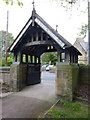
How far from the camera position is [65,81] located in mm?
5809

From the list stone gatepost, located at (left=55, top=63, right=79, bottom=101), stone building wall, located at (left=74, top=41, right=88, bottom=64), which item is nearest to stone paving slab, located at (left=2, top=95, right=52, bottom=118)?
stone gatepost, located at (left=55, top=63, right=79, bottom=101)

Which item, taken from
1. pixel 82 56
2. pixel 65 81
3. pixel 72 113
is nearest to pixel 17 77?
pixel 65 81

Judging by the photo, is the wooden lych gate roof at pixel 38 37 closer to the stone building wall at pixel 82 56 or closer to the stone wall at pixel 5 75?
the stone wall at pixel 5 75

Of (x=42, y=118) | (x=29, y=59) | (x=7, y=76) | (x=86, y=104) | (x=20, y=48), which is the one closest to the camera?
(x=42, y=118)

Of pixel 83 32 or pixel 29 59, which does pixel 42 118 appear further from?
pixel 29 59

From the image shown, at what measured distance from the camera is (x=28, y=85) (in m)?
8.45

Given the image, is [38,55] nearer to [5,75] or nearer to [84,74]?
[5,75]

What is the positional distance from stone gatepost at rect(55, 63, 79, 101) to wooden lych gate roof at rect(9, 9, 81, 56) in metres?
1.06

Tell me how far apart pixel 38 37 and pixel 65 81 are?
11.0 feet

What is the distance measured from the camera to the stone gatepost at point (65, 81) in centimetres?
567

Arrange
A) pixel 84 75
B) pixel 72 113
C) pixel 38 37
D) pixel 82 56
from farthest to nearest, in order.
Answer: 1. pixel 82 56
2. pixel 84 75
3. pixel 38 37
4. pixel 72 113

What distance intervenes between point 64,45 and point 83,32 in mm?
1794

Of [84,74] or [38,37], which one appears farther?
[84,74]

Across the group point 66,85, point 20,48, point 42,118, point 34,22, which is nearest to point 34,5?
point 34,22
